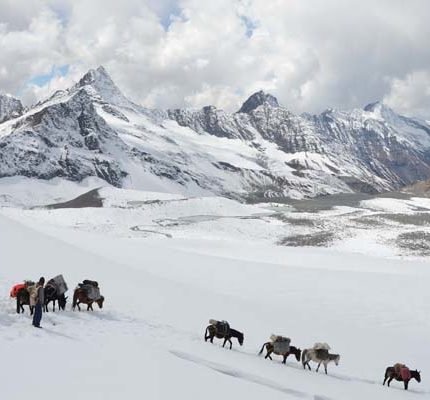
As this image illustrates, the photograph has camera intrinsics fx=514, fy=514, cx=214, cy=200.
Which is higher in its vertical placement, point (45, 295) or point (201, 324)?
point (45, 295)

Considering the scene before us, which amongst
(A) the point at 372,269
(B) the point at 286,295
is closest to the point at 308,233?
(A) the point at 372,269

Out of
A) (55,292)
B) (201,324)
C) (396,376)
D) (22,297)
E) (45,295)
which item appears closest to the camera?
(396,376)

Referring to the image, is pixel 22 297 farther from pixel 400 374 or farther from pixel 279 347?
pixel 400 374

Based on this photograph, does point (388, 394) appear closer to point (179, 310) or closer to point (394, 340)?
point (394, 340)

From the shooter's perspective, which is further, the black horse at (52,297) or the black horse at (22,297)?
the black horse at (52,297)

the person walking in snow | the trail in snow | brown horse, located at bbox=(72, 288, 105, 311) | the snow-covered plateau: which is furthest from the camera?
brown horse, located at bbox=(72, 288, 105, 311)

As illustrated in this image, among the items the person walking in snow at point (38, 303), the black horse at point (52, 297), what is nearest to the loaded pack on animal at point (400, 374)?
the person walking in snow at point (38, 303)

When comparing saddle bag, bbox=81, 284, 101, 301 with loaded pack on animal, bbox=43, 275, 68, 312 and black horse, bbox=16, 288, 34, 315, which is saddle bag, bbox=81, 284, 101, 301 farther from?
black horse, bbox=16, 288, 34, 315

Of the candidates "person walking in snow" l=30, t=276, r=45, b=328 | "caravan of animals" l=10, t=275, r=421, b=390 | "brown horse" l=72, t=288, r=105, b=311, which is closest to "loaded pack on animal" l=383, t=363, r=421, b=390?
"caravan of animals" l=10, t=275, r=421, b=390

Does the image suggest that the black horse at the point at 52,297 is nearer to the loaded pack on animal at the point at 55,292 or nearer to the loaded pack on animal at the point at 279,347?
the loaded pack on animal at the point at 55,292

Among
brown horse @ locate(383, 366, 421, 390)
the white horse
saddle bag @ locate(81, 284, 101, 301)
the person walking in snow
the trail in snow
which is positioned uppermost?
saddle bag @ locate(81, 284, 101, 301)

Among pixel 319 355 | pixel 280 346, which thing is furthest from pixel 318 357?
pixel 280 346

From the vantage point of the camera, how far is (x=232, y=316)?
27078mm

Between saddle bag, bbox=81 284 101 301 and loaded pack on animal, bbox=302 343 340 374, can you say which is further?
saddle bag, bbox=81 284 101 301
